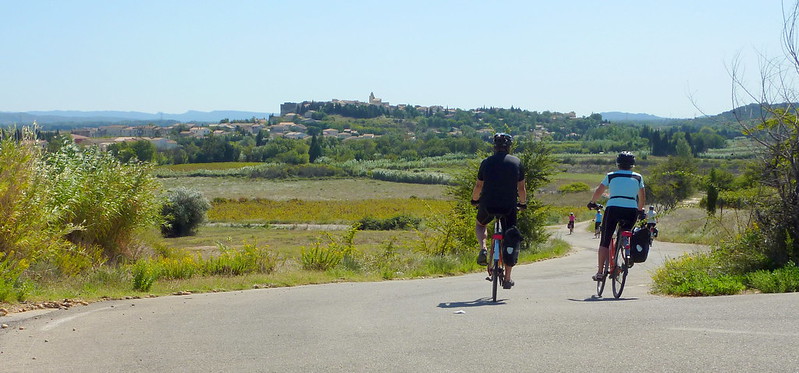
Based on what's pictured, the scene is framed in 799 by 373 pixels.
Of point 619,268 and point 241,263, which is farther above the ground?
point 619,268

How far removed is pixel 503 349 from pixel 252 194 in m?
95.2

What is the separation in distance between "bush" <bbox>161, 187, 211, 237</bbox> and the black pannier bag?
4714cm

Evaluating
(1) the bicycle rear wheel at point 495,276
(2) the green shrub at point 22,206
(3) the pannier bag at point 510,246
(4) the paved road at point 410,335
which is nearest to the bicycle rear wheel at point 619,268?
(4) the paved road at point 410,335

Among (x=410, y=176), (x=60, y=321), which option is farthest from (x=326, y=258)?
(x=410, y=176)

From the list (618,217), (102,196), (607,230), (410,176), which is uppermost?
(618,217)

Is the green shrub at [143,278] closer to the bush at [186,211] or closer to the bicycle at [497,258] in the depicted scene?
the bicycle at [497,258]

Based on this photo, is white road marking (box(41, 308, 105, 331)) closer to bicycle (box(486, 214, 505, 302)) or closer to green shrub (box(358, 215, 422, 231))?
bicycle (box(486, 214, 505, 302))

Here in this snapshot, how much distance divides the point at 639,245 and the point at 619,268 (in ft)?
1.52

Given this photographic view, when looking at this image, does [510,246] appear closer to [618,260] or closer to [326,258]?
[618,260]

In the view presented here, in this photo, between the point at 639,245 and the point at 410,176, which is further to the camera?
the point at 410,176

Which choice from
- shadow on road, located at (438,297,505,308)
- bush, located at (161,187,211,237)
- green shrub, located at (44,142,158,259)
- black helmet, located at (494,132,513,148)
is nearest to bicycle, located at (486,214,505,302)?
shadow on road, located at (438,297,505,308)

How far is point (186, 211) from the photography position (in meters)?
53.5

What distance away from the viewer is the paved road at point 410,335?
17.5ft

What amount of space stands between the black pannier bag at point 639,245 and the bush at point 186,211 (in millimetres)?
47138
